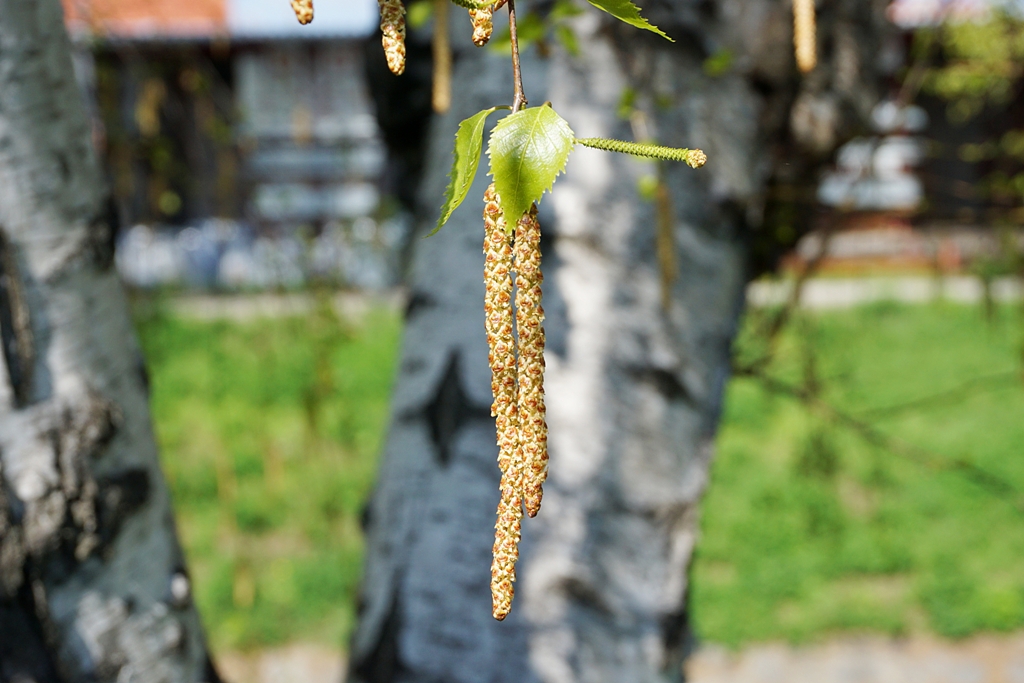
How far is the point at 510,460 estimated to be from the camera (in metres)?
0.47

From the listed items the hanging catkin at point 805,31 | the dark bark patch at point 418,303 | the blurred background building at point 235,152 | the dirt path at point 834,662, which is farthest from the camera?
the dirt path at point 834,662

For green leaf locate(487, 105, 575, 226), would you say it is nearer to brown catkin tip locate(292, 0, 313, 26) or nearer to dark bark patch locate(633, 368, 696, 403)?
brown catkin tip locate(292, 0, 313, 26)

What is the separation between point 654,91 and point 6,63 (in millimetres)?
698

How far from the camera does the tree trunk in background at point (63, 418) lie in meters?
0.76

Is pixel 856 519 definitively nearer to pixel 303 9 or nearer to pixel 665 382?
pixel 665 382

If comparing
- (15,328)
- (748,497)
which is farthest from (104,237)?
(748,497)

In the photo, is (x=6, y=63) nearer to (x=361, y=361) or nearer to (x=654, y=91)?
(x=654, y=91)

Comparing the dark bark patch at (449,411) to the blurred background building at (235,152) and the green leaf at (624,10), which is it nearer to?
the green leaf at (624,10)

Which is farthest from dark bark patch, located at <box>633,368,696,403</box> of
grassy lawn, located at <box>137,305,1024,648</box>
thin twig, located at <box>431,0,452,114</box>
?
grassy lawn, located at <box>137,305,1024,648</box>

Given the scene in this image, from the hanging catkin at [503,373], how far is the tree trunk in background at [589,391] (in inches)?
18.2

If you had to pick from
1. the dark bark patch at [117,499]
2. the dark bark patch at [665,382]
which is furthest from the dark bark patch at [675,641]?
the dark bark patch at [117,499]

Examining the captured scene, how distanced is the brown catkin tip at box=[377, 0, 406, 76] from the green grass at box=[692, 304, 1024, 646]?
5.52ft

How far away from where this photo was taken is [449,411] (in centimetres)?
100

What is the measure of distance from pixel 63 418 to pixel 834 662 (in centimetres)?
277
